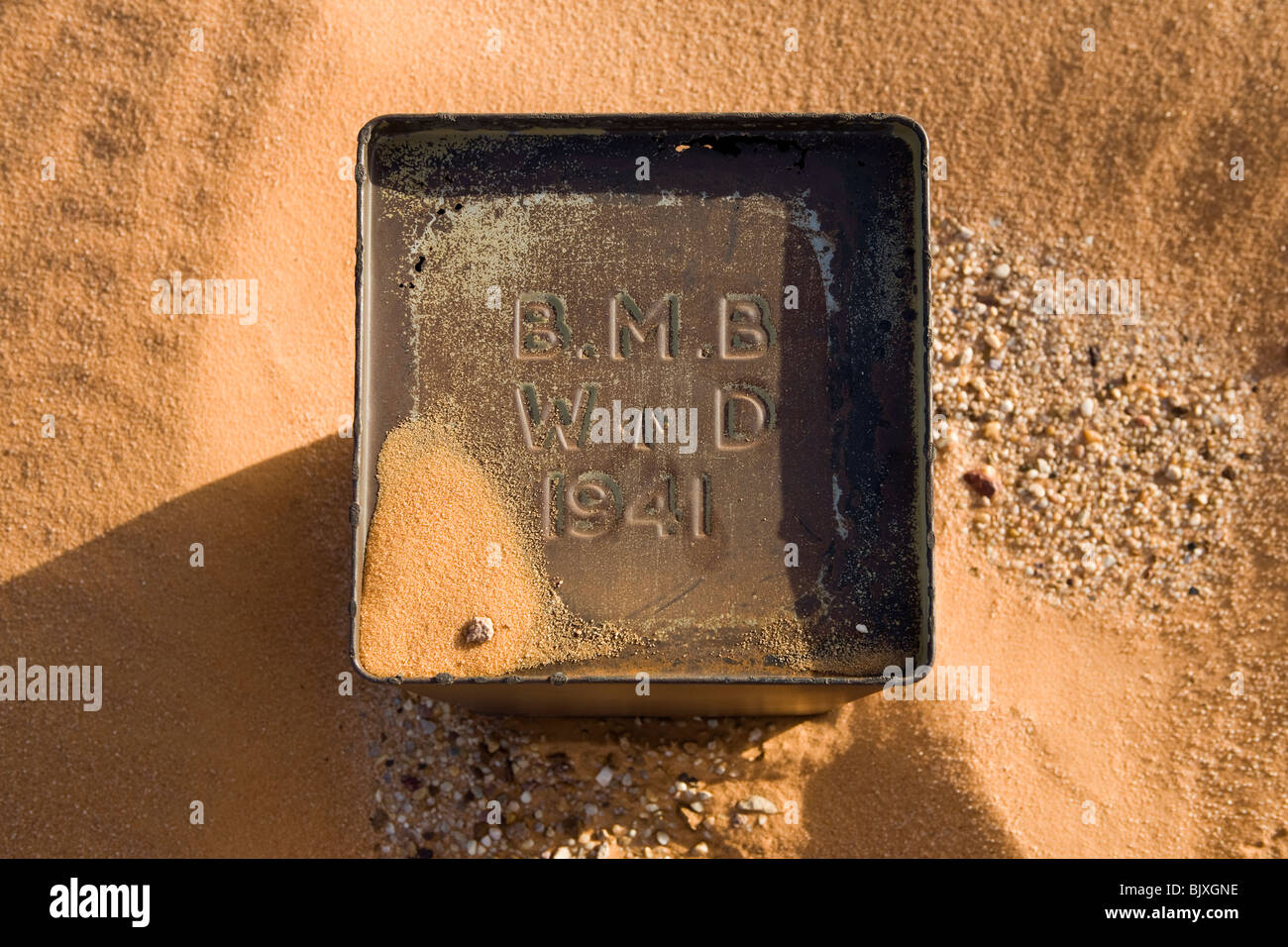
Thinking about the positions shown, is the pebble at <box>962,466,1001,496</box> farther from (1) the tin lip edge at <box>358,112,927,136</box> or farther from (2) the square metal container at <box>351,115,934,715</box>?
(1) the tin lip edge at <box>358,112,927,136</box>

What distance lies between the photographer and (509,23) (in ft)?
24.9

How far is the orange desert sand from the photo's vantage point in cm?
656

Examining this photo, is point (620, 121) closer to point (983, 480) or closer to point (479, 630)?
point (479, 630)

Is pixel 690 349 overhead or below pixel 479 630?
overhead

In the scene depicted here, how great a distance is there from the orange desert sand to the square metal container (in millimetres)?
1902

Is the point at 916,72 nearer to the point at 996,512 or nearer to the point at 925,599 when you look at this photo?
the point at 996,512

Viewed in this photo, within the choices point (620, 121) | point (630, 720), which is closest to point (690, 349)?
point (620, 121)

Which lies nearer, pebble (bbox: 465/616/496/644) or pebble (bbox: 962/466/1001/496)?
pebble (bbox: 465/616/496/644)

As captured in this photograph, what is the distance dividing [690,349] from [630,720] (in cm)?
267

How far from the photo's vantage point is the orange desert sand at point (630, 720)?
6.56 m

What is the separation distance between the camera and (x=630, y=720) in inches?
259

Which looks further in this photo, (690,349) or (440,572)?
(690,349)

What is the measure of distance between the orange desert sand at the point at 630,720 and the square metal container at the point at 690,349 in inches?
74.9

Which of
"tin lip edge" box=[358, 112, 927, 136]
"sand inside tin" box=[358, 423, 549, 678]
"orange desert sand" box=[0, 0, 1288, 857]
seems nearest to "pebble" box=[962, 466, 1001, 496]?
"orange desert sand" box=[0, 0, 1288, 857]
